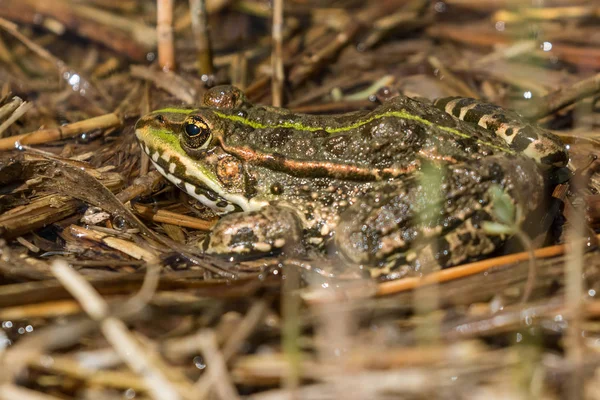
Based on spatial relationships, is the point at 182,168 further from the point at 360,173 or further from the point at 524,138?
the point at 524,138

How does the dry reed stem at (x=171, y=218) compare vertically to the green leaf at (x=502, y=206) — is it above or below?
above

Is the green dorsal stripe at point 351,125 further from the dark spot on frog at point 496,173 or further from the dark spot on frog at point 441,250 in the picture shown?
the dark spot on frog at point 441,250

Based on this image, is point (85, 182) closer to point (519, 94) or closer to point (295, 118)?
point (295, 118)

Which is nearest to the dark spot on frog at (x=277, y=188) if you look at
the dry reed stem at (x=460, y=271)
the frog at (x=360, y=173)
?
the frog at (x=360, y=173)

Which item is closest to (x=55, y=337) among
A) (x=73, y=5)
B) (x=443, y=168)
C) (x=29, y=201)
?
(x=29, y=201)

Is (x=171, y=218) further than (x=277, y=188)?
Yes

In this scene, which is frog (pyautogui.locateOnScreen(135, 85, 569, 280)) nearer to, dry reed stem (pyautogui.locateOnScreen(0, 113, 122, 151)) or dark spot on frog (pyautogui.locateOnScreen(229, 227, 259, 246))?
dark spot on frog (pyautogui.locateOnScreen(229, 227, 259, 246))

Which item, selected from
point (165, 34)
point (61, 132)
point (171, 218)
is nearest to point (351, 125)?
point (171, 218)

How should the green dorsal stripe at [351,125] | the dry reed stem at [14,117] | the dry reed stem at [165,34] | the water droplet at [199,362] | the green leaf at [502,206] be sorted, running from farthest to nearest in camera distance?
the dry reed stem at [165,34]
the dry reed stem at [14,117]
the green dorsal stripe at [351,125]
the green leaf at [502,206]
the water droplet at [199,362]
